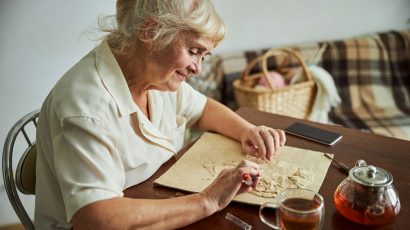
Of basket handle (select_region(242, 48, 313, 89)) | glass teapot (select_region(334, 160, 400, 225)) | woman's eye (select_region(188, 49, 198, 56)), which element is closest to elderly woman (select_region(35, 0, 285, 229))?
woman's eye (select_region(188, 49, 198, 56))

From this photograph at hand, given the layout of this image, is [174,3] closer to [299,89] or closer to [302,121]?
[302,121]

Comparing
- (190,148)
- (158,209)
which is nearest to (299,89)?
(190,148)

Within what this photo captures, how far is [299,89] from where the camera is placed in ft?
8.23

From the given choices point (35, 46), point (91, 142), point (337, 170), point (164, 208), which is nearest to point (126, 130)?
point (91, 142)

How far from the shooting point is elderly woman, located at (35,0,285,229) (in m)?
0.90

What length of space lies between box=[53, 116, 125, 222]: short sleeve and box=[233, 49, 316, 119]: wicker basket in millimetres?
1583

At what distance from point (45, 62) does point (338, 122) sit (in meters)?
2.01

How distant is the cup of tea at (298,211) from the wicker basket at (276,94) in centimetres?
156

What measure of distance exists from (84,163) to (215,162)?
430 millimetres

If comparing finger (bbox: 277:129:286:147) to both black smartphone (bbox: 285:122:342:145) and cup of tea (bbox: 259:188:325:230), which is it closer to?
black smartphone (bbox: 285:122:342:145)

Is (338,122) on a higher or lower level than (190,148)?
Answer: lower

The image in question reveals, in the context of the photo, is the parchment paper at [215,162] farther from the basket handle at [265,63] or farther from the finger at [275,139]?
the basket handle at [265,63]

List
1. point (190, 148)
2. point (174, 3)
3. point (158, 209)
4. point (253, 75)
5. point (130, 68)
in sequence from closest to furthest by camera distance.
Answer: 1. point (158, 209)
2. point (174, 3)
3. point (130, 68)
4. point (190, 148)
5. point (253, 75)

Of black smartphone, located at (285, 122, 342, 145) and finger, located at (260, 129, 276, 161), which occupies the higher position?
finger, located at (260, 129, 276, 161)
